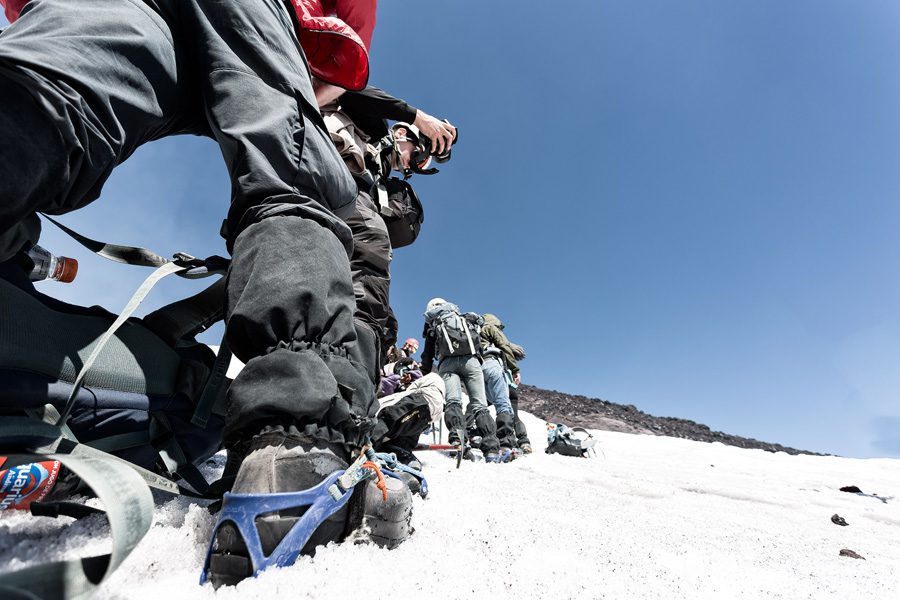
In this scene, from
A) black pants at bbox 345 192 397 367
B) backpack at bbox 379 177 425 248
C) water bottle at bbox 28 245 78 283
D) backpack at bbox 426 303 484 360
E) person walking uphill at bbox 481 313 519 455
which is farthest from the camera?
backpack at bbox 426 303 484 360

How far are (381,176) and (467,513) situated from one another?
5.89ft

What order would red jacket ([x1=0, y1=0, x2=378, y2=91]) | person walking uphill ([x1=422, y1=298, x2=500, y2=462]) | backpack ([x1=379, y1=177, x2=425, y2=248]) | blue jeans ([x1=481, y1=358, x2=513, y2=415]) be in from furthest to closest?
blue jeans ([x1=481, y1=358, x2=513, y2=415]), person walking uphill ([x1=422, y1=298, x2=500, y2=462]), backpack ([x1=379, y1=177, x2=425, y2=248]), red jacket ([x1=0, y1=0, x2=378, y2=91])

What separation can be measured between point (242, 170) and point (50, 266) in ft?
1.61

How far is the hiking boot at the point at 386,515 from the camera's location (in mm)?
834

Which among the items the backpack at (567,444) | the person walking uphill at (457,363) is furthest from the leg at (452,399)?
the backpack at (567,444)

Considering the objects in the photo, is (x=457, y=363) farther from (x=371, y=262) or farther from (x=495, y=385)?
(x=371, y=262)

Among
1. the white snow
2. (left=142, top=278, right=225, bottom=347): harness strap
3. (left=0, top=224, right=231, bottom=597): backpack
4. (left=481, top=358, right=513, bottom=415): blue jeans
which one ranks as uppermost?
(left=481, top=358, right=513, bottom=415): blue jeans

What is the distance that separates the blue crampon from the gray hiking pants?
0.11 metres

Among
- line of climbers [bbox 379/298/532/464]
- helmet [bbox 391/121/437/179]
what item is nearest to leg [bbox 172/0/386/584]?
helmet [bbox 391/121/437/179]

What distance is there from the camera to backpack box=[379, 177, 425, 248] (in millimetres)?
2531

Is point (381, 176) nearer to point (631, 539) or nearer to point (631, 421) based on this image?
point (631, 539)

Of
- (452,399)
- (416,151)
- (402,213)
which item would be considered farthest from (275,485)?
(452,399)

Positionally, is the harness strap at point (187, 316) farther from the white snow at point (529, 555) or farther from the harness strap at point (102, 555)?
the harness strap at point (102, 555)

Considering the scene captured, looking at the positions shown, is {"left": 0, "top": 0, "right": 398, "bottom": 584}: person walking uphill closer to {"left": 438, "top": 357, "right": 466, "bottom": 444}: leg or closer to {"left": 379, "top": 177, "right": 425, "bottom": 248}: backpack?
{"left": 379, "top": 177, "right": 425, "bottom": 248}: backpack
